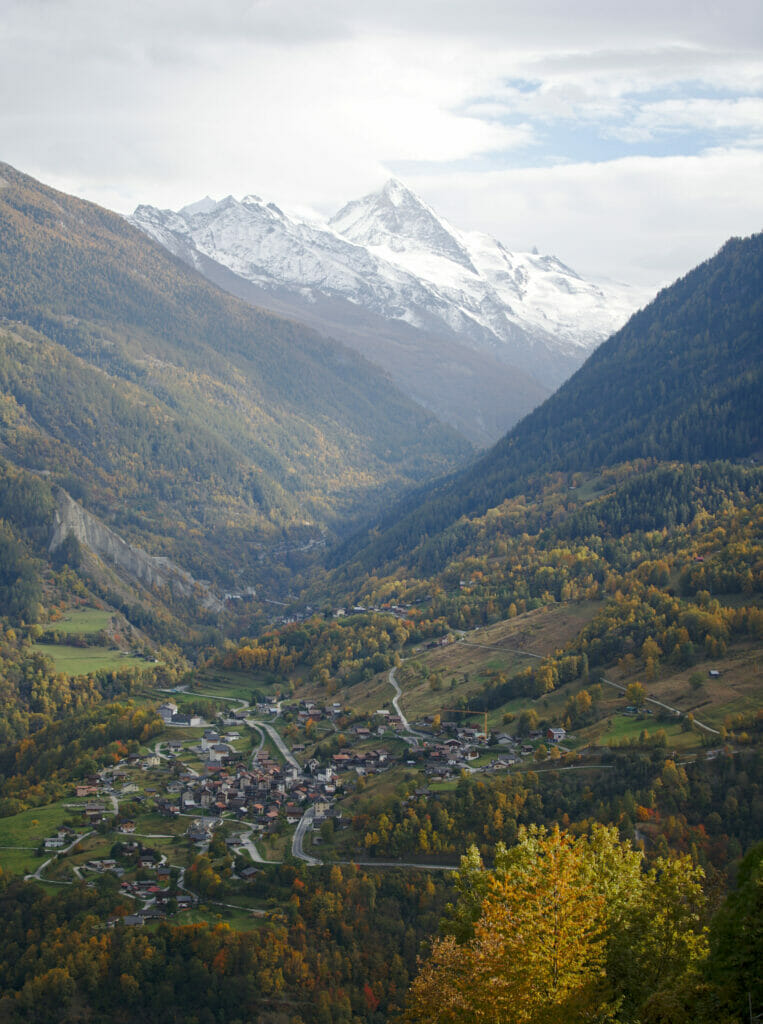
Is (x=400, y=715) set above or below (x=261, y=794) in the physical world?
above

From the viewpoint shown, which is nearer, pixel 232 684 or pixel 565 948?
pixel 565 948

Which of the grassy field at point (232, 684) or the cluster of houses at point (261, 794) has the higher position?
the cluster of houses at point (261, 794)

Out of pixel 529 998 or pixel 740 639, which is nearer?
pixel 529 998

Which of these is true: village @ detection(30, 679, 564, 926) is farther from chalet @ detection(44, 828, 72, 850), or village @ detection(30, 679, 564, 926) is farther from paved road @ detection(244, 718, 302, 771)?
paved road @ detection(244, 718, 302, 771)

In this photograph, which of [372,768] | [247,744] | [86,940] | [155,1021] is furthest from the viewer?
[247,744]

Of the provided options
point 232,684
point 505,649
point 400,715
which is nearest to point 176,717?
point 232,684

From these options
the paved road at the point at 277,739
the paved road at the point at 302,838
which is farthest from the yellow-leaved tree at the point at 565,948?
the paved road at the point at 277,739

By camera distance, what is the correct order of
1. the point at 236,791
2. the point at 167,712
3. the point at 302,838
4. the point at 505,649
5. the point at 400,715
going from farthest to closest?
the point at 167,712 → the point at 505,649 → the point at 400,715 → the point at 236,791 → the point at 302,838

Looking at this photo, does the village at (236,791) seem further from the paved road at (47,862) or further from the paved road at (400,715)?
the paved road at (400,715)

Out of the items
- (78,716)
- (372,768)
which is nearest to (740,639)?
(372,768)

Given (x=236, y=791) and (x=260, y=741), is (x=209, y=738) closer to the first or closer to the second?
(x=260, y=741)

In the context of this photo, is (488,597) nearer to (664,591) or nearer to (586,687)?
(664,591)
